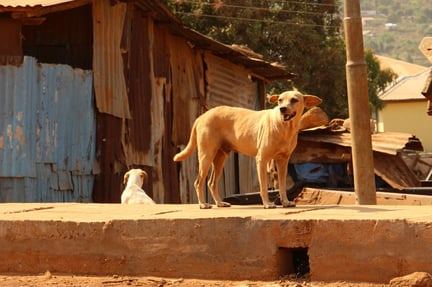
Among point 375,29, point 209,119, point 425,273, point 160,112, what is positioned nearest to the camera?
point 425,273

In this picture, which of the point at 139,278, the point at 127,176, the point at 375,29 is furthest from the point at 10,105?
the point at 375,29

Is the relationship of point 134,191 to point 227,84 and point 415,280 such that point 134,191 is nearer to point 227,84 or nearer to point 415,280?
point 415,280

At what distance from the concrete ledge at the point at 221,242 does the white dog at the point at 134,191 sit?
3903 millimetres

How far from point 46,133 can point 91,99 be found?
3.50 feet

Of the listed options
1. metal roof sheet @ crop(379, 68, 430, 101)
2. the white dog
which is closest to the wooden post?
the white dog

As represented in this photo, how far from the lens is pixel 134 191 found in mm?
13492

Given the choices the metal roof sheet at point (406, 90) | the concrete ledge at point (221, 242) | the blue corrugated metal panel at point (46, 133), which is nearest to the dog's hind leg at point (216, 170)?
the concrete ledge at point (221, 242)

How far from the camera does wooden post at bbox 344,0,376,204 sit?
33.6ft

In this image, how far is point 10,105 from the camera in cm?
1451

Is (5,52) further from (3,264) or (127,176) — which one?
(3,264)

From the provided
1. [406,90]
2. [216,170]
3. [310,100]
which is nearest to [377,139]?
[216,170]

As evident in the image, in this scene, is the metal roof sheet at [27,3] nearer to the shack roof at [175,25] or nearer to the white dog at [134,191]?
the shack roof at [175,25]

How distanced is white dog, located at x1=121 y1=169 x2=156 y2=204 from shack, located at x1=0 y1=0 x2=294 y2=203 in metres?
1.66

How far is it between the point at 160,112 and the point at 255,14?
655 inches
